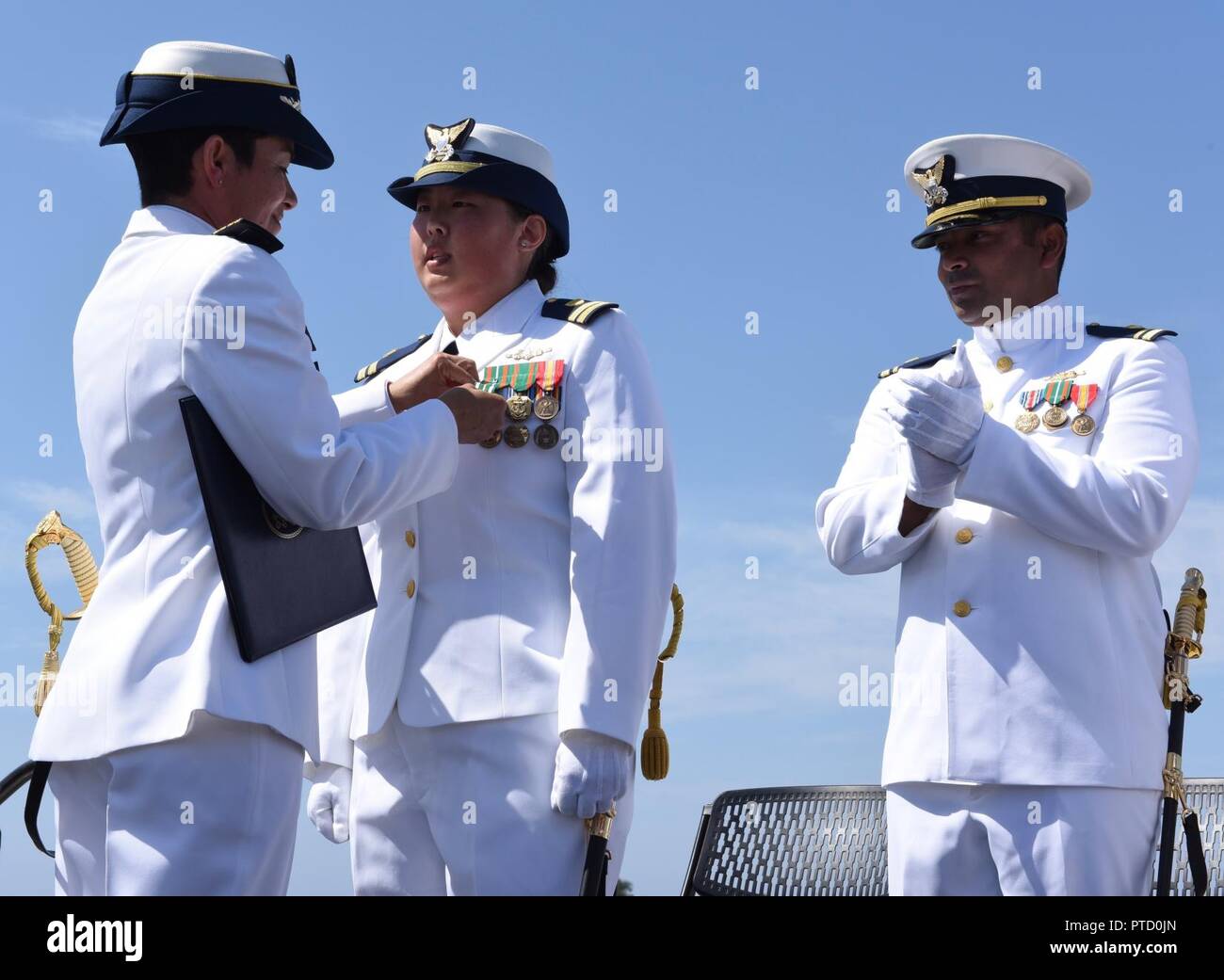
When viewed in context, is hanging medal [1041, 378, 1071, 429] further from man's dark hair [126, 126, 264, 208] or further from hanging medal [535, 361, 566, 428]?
man's dark hair [126, 126, 264, 208]

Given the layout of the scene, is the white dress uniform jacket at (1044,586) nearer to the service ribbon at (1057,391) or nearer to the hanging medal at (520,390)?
the service ribbon at (1057,391)

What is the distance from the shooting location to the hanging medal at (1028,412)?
16.7 feet

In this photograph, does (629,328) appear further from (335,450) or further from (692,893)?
(692,893)

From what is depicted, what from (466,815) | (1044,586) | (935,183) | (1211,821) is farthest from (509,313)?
(1211,821)

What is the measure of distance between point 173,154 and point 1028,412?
2748 mm

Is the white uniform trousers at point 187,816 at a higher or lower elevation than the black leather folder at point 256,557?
lower

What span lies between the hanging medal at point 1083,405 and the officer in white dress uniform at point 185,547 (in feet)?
6.69

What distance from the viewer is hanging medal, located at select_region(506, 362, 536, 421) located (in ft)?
15.8

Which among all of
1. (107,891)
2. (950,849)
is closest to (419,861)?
(107,891)

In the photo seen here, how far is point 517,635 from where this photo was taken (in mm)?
Answer: 4617

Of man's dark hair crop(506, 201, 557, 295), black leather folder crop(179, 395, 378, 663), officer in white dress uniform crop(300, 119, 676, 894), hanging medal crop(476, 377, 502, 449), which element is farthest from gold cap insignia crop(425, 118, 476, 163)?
black leather folder crop(179, 395, 378, 663)

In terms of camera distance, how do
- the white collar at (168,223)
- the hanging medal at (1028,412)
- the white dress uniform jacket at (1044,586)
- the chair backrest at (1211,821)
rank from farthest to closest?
the chair backrest at (1211,821)
the hanging medal at (1028,412)
the white dress uniform jacket at (1044,586)
the white collar at (168,223)

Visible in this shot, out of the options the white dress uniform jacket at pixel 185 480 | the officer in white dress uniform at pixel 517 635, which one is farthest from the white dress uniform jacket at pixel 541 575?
the white dress uniform jacket at pixel 185 480

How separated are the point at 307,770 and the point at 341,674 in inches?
16.4
